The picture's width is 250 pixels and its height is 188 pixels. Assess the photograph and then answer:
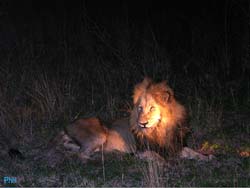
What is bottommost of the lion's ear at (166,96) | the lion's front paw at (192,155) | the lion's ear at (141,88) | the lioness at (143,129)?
the lion's front paw at (192,155)

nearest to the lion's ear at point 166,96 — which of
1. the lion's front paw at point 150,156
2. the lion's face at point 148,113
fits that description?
the lion's face at point 148,113

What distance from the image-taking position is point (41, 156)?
7.54 meters

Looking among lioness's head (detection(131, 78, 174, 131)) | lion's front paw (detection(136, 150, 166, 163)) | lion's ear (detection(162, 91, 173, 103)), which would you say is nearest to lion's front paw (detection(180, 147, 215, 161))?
lion's front paw (detection(136, 150, 166, 163))

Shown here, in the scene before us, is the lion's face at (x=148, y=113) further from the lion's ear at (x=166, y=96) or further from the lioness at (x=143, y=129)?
the lion's ear at (x=166, y=96)

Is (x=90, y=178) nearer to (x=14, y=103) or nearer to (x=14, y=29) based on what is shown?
(x=14, y=103)

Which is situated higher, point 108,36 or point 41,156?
point 108,36

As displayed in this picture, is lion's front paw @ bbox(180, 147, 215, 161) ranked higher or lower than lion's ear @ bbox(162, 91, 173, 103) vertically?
lower

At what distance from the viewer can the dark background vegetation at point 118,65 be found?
28.2 feet

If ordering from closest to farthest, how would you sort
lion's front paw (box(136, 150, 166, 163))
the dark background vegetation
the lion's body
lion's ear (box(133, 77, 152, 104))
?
lion's front paw (box(136, 150, 166, 163)) → the lion's body → lion's ear (box(133, 77, 152, 104)) → the dark background vegetation

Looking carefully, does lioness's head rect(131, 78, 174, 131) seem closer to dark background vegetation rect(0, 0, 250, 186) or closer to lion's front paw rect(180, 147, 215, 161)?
lion's front paw rect(180, 147, 215, 161)

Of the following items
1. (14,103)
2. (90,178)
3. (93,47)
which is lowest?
(90,178)

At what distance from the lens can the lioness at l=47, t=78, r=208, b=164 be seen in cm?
732

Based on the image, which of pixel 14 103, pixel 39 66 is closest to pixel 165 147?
pixel 14 103

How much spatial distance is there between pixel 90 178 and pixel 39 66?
14.4 ft
